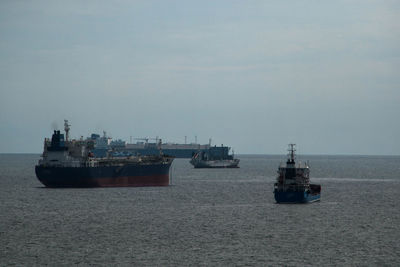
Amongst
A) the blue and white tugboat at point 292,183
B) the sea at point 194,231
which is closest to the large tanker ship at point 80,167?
the sea at point 194,231

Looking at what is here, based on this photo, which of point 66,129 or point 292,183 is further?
point 66,129

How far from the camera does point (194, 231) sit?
71875 millimetres

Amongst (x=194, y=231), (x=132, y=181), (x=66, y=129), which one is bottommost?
(x=194, y=231)

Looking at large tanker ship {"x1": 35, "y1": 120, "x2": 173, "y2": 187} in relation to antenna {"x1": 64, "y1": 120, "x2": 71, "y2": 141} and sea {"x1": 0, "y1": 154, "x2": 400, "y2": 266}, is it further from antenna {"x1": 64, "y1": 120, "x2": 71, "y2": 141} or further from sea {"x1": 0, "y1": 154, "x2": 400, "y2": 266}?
sea {"x1": 0, "y1": 154, "x2": 400, "y2": 266}

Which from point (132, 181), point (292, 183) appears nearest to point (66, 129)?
point (132, 181)

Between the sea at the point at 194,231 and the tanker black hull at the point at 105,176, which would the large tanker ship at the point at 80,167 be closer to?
the tanker black hull at the point at 105,176

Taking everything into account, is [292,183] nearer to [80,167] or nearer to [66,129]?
[80,167]

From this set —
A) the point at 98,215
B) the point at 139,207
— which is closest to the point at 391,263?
the point at 98,215

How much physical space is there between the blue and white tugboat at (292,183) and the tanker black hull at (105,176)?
39899mm

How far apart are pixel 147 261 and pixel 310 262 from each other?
39.8 ft

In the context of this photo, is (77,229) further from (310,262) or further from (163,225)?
(310,262)

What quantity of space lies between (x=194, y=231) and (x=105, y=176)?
59386mm

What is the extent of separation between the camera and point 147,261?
5481 cm

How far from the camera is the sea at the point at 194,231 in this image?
56.2 m
